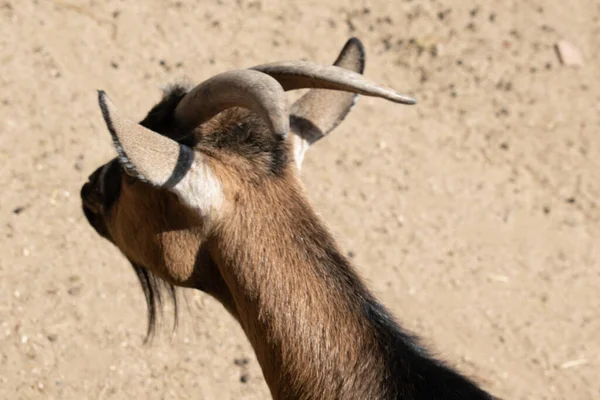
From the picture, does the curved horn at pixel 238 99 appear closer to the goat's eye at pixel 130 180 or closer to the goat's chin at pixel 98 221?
the goat's eye at pixel 130 180

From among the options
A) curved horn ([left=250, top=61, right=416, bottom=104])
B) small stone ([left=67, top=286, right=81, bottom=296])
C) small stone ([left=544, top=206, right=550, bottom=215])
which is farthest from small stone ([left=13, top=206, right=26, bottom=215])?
small stone ([left=544, top=206, right=550, bottom=215])

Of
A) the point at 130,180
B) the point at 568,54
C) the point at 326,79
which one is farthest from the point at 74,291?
the point at 568,54

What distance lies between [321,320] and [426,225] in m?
3.35

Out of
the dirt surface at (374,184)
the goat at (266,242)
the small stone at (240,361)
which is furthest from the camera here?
the small stone at (240,361)

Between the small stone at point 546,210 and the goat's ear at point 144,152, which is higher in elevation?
the goat's ear at point 144,152

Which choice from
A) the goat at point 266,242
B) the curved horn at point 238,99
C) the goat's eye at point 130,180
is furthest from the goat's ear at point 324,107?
the goat's eye at point 130,180

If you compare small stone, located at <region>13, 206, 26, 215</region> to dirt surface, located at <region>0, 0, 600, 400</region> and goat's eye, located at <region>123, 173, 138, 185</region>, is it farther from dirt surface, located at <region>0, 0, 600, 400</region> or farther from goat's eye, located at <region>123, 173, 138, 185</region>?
goat's eye, located at <region>123, 173, 138, 185</region>

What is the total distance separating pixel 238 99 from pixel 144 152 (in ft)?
1.36

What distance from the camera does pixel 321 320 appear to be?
3002 millimetres

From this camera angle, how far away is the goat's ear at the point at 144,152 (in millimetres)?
2639

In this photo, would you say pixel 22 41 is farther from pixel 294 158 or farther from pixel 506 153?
pixel 506 153

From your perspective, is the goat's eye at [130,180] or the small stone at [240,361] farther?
the small stone at [240,361]

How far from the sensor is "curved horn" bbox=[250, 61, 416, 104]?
2850 mm

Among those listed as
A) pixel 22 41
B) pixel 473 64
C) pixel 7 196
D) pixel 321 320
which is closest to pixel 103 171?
pixel 321 320
